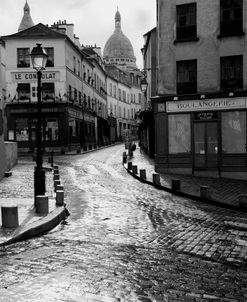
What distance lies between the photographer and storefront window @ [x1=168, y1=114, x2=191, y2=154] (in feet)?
72.1

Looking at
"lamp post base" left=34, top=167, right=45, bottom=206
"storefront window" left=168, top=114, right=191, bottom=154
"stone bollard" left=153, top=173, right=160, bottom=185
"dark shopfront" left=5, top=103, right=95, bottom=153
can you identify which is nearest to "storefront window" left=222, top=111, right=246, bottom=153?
"storefront window" left=168, top=114, right=191, bottom=154

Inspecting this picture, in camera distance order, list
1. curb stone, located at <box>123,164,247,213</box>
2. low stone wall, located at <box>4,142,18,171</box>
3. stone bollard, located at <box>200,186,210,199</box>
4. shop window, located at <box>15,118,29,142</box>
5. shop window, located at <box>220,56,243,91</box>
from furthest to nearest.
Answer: shop window, located at <box>15,118,29,142</box> → low stone wall, located at <box>4,142,18,171</box> → shop window, located at <box>220,56,243,91</box> → stone bollard, located at <box>200,186,210,199</box> → curb stone, located at <box>123,164,247,213</box>

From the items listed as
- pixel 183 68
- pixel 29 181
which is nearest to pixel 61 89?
pixel 183 68

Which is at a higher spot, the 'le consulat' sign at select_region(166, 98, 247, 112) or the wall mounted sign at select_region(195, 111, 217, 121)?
the 'le consulat' sign at select_region(166, 98, 247, 112)

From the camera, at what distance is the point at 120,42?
109 metres

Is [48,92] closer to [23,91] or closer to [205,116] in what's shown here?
[23,91]

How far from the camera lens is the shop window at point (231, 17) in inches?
827

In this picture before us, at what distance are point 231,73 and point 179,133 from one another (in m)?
3.65

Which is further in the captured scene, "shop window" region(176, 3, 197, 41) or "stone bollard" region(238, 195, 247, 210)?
"shop window" region(176, 3, 197, 41)

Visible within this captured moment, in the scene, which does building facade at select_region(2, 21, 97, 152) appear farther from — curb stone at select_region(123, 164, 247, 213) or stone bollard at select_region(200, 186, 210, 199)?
stone bollard at select_region(200, 186, 210, 199)

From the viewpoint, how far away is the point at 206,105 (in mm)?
21500

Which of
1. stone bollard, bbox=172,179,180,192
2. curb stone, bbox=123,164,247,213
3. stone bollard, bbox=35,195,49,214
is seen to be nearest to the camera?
stone bollard, bbox=35,195,49,214

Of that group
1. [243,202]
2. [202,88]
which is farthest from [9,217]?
[202,88]

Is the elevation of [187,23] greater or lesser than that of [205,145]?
greater
